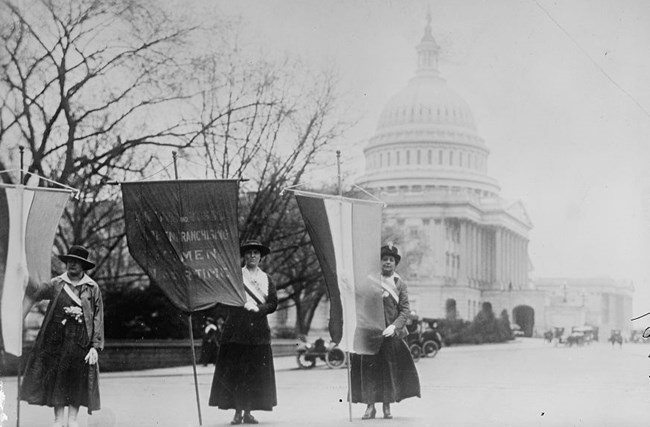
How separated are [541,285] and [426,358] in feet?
193

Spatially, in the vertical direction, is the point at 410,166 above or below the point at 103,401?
above

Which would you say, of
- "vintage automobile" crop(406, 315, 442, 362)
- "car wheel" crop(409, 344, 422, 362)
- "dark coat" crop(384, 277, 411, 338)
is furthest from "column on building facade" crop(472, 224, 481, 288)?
"dark coat" crop(384, 277, 411, 338)

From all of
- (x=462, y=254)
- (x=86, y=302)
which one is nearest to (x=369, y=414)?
(x=86, y=302)

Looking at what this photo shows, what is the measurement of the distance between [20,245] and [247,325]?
7.73 feet

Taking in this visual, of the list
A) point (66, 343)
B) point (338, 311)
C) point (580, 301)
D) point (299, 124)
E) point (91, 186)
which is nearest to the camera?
point (66, 343)

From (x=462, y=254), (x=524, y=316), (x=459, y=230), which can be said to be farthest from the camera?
(x=462, y=254)

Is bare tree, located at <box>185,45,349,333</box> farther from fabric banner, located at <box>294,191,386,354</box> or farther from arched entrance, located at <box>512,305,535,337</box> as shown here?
arched entrance, located at <box>512,305,535,337</box>

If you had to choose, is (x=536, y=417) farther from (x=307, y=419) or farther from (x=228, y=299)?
(x=228, y=299)

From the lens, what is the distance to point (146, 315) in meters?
23.4

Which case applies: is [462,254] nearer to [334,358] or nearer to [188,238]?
[334,358]

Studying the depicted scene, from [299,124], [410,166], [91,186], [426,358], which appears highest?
[410,166]

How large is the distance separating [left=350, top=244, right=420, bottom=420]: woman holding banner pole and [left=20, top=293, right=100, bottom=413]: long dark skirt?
2850 mm

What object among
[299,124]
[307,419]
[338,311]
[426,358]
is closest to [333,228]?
[338,311]

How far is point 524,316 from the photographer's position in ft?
275
